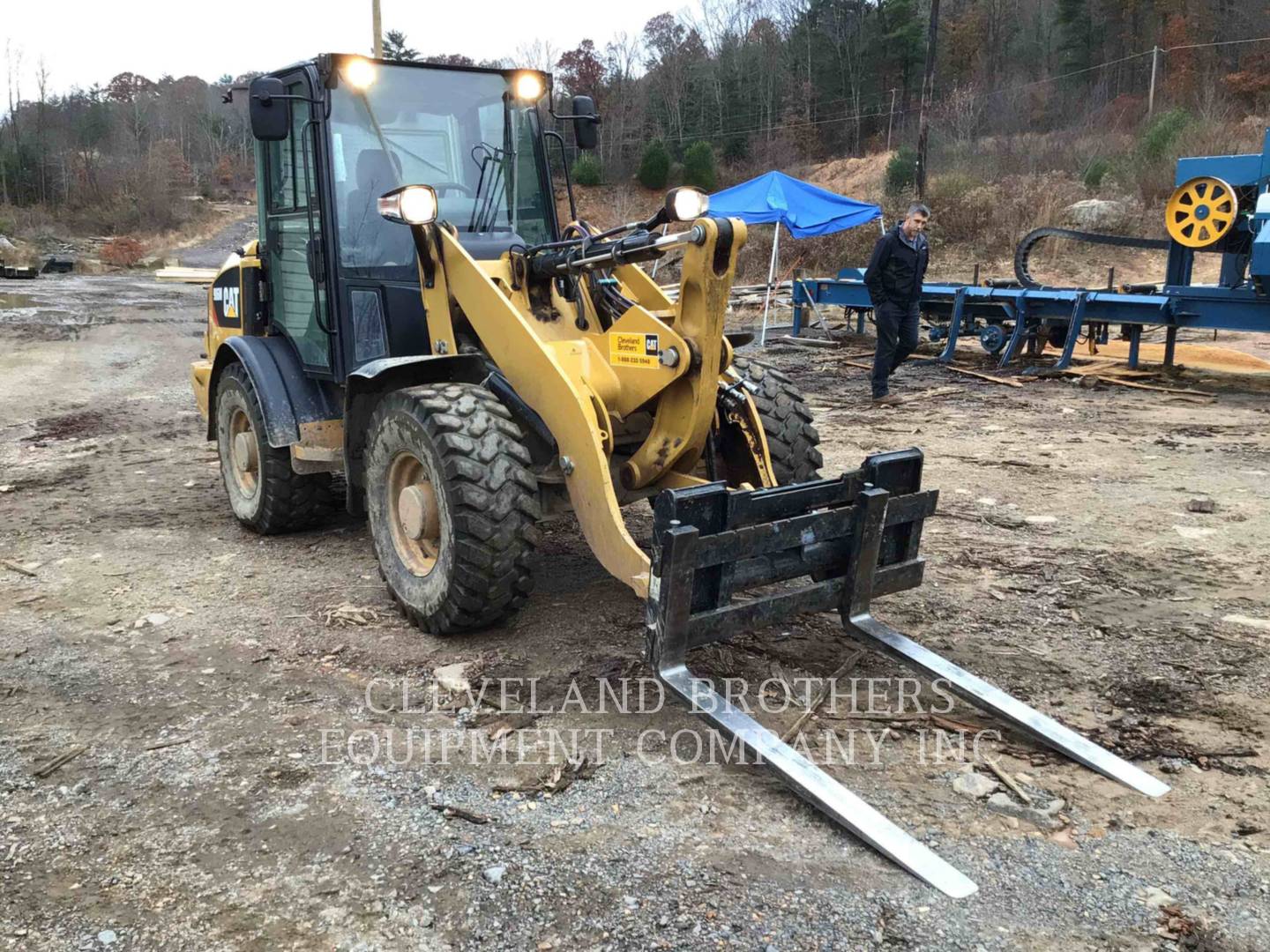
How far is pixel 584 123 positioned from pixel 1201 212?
8.16 metres

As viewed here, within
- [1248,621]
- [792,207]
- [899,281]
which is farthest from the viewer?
[792,207]

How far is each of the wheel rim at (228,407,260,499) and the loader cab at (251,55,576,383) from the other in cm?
77

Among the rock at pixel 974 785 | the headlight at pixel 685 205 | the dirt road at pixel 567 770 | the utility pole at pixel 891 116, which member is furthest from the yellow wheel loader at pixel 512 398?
the utility pole at pixel 891 116

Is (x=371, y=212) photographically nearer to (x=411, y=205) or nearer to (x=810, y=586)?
(x=411, y=205)

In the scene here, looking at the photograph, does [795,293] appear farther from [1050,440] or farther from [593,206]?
[593,206]

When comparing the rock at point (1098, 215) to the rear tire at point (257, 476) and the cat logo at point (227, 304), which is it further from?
the rear tire at point (257, 476)

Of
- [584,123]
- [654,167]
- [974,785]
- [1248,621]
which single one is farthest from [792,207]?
[654,167]

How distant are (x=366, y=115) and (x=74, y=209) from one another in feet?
175

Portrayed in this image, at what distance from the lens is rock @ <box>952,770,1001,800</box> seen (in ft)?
10.00

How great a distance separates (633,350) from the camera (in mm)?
4148

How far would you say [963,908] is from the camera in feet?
8.26

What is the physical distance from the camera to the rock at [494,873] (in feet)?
8.69

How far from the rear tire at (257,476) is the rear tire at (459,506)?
1349mm

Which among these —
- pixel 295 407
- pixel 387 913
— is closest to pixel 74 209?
pixel 295 407
